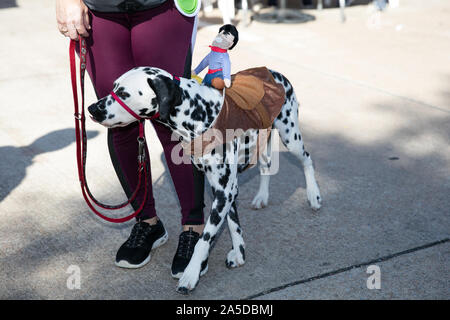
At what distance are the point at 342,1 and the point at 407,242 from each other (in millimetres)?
6846

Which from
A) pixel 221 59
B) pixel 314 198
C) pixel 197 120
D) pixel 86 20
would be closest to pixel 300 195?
pixel 314 198

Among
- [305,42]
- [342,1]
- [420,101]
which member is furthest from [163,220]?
[342,1]

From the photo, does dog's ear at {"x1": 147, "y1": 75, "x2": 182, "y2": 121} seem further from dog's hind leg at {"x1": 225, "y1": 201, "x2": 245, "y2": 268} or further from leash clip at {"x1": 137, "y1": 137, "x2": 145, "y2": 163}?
dog's hind leg at {"x1": 225, "y1": 201, "x2": 245, "y2": 268}

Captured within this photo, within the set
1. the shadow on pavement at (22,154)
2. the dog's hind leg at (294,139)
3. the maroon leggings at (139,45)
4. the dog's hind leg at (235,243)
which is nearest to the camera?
the maroon leggings at (139,45)

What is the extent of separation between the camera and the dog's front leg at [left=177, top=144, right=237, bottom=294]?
3.19 m

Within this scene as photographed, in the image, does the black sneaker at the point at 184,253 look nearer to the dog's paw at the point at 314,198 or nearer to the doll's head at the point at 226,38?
the dog's paw at the point at 314,198

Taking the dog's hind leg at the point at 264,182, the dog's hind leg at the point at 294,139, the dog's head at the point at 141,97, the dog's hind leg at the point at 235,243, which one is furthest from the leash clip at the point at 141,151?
the dog's hind leg at the point at 264,182

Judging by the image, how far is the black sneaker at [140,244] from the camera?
350cm

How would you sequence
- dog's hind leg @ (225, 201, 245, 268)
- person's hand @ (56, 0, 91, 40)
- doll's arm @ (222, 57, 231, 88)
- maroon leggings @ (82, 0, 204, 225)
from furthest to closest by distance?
dog's hind leg @ (225, 201, 245, 268)
doll's arm @ (222, 57, 231, 88)
maroon leggings @ (82, 0, 204, 225)
person's hand @ (56, 0, 91, 40)

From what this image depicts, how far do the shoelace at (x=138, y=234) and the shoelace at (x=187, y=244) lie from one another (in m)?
0.25

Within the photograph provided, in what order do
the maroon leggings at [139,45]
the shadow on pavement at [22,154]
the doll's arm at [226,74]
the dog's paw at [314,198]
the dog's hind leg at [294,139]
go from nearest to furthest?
the maroon leggings at [139,45] < the doll's arm at [226,74] < the dog's hind leg at [294,139] < the dog's paw at [314,198] < the shadow on pavement at [22,154]

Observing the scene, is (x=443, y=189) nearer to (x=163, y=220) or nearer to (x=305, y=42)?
(x=163, y=220)

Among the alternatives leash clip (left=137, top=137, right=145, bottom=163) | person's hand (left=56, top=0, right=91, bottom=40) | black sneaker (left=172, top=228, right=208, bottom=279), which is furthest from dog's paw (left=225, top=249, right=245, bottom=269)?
person's hand (left=56, top=0, right=91, bottom=40)

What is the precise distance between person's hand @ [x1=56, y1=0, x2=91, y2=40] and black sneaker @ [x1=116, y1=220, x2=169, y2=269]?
128 cm
